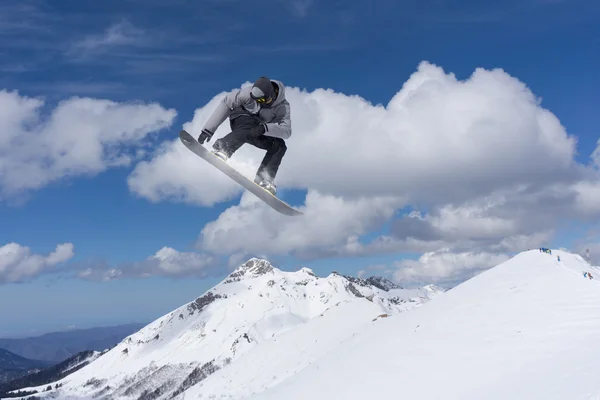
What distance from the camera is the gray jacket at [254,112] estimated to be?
11.1 meters

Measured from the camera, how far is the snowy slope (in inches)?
484

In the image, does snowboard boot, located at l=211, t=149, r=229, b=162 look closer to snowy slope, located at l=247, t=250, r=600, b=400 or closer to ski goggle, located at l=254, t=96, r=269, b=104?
ski goggle, located at l=254, t=96, r=269, b=104

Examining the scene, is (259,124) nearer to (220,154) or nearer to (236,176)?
(220,154)

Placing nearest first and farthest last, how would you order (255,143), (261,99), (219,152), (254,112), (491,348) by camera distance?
1. (261,99)
2. (254,112)
3. (219,152)
4. (255,143)
5. (491,348)

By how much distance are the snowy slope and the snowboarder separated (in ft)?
28.6

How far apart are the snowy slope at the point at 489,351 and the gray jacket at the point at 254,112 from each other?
939cm

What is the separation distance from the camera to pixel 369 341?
82.4ft

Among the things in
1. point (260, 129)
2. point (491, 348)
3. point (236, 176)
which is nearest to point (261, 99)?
point (260, 129)

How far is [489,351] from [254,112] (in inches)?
473

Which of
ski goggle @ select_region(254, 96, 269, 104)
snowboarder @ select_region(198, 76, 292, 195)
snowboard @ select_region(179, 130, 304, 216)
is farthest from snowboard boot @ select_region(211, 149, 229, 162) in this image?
ski goggle @ select_region(254, 96, 269, 104)

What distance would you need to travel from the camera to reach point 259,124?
1173cm

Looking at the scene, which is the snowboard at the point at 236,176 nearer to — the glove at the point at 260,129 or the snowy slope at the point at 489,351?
the glove at the point at 260,129

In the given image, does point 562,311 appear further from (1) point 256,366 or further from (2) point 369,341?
(1) point 256,366

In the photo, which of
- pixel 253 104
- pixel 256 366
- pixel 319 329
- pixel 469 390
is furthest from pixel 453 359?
pixel 319 329
